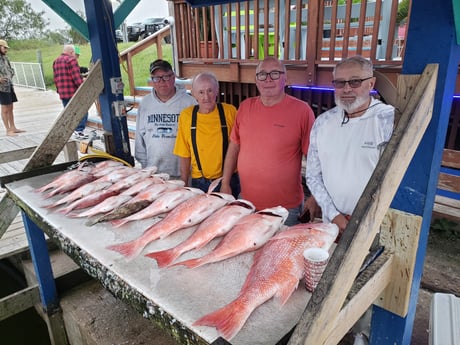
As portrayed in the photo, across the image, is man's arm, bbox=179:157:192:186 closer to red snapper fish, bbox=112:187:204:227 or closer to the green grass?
red snapper fish, bbox=112:187:204:227

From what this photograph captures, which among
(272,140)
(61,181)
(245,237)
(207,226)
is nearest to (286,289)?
(245,237)

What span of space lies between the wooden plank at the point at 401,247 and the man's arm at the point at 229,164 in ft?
5.89

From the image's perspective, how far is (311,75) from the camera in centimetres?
541

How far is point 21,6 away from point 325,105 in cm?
4306

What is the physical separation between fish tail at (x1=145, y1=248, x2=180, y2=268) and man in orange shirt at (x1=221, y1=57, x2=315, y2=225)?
5.04ft

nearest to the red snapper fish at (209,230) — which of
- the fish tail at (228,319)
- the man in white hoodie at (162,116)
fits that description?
the fish tail at (228,319)

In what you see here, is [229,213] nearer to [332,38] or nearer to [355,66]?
[355,66]

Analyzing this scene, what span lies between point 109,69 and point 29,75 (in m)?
20.7

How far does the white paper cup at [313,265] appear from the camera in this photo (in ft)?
4.35

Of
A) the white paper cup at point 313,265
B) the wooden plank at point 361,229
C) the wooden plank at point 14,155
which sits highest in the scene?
the wooden plank at point 361,229

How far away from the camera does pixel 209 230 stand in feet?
5.89

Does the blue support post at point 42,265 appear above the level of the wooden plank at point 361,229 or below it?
below

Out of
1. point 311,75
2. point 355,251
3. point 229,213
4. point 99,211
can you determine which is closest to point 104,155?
point 99,211

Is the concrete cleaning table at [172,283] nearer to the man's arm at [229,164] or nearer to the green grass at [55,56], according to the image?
the man's arm at [229,164]
